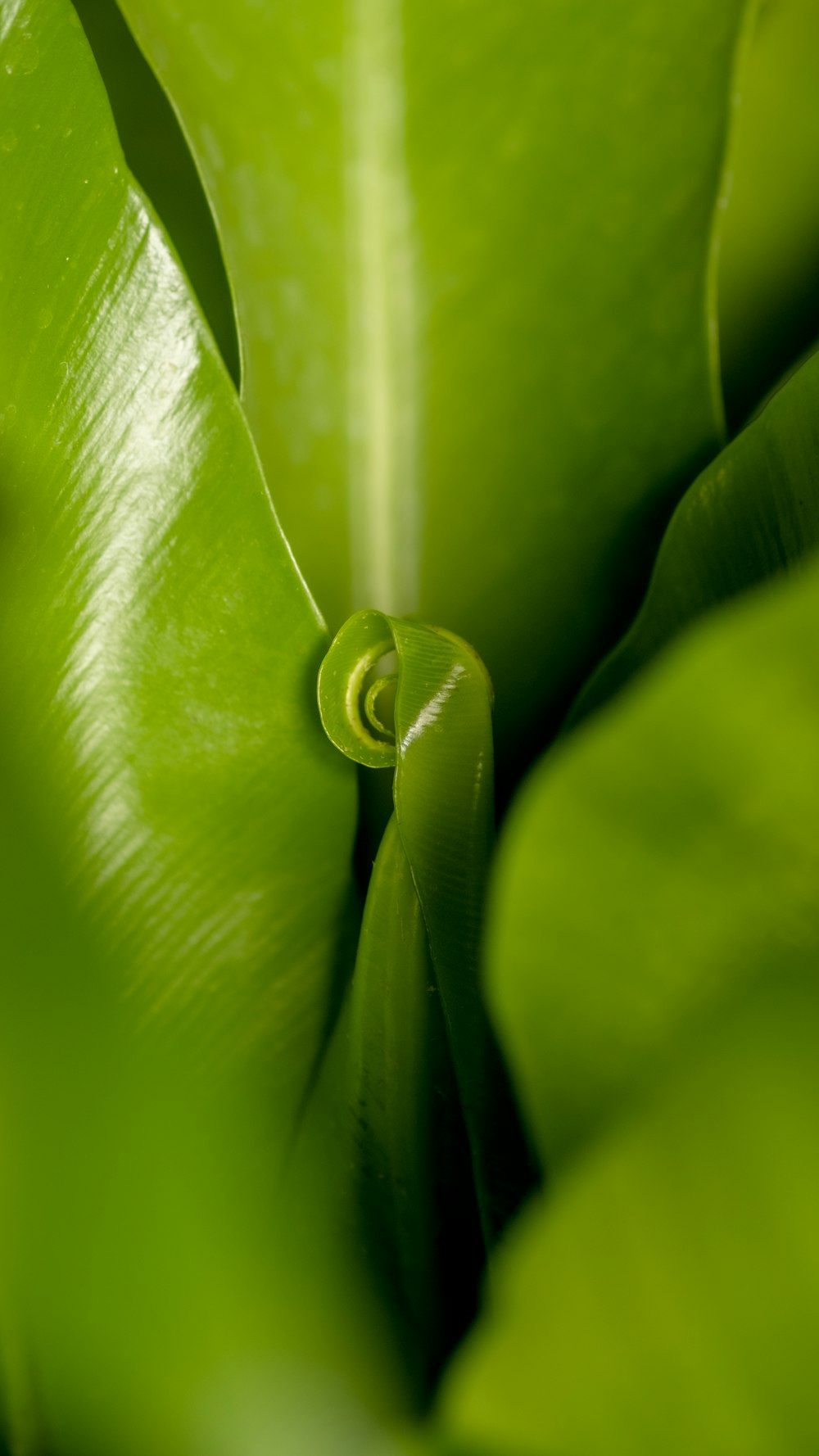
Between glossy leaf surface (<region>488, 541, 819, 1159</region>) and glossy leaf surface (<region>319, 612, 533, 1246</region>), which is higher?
glossy leaf surface (<region>488, 541, 819, 1159</region>)

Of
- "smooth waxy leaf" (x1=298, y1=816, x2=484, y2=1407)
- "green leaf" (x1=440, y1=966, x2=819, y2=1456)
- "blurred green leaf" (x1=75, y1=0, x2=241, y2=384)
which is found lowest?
"smooth waxy leaf" (x1=298, y1=816, x2=484, y2=1407)

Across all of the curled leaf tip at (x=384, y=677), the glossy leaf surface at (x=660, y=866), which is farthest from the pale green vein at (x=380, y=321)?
the glossy leaf surface at (x=660, y=866)

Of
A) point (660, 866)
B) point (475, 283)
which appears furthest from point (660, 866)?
point (475, 283)

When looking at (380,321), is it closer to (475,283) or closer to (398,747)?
(475,283)

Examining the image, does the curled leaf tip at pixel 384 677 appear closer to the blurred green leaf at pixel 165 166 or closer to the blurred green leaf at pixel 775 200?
the blurred green leaf at pixel 165 166

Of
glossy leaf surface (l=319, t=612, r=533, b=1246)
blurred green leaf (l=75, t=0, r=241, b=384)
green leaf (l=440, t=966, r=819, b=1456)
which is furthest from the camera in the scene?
blurred green leaf (l=75, t=0, r=241, b=384)

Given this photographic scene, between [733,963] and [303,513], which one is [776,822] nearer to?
[733,963]

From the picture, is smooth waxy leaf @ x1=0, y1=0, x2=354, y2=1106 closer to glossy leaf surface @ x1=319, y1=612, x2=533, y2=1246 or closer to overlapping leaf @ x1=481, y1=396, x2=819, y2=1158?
glossy leaf surface @ x1=319, y1=612, x2=533, y2=1246

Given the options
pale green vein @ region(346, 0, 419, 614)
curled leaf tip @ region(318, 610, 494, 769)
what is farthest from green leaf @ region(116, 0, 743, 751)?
curled leaf tip @ region(318, 610, 494, 769)
